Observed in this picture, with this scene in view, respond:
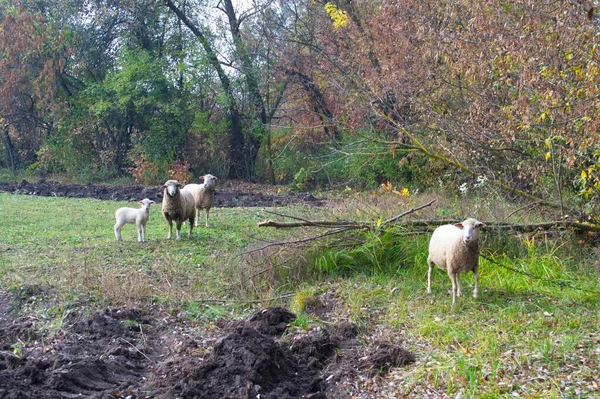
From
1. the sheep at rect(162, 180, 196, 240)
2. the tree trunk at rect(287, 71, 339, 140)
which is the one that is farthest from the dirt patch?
the sheep at rect(162, 180, 196, 240)

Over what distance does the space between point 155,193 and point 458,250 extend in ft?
48.1

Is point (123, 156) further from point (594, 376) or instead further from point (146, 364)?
point (594, 376)

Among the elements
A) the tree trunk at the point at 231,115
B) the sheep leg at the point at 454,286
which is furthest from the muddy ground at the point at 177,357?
the tree trunk at the point at 231,115

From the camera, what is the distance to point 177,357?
5.95 metres

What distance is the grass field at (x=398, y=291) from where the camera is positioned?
208 inches

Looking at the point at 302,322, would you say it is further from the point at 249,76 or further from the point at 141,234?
the point at 249,76

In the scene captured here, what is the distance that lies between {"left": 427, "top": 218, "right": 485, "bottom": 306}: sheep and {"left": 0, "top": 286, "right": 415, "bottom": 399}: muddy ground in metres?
1.38

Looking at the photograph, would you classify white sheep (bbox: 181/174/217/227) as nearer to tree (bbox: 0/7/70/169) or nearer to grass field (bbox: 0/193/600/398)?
grass field (bbox: 0/193/600/398)

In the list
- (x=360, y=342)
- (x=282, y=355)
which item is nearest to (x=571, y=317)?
(x=360, y=342)

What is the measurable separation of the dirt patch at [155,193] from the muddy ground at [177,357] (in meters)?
11.1

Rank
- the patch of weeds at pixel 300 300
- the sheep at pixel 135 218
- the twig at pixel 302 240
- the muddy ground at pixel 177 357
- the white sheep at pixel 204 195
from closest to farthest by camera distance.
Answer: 1. the muddy ground at pixel 177 357
2. the patch of weeds at pixel 300 300
3. the twig at pixel 302 240
4. the sheep at pixel 135 218
5. the white sheep at pixel 204 195

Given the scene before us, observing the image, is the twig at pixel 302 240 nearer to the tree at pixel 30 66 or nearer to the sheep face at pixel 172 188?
the sheep face at pixel 172 188

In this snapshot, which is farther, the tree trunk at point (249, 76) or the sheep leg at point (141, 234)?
the tree trunk at point (249, 76)

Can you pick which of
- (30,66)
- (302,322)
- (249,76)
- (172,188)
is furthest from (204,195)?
(30,66)
